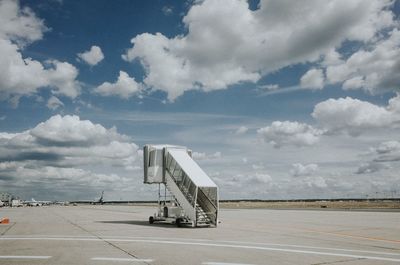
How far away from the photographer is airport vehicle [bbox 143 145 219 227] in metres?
29.8

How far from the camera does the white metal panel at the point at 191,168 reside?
29.9 metres

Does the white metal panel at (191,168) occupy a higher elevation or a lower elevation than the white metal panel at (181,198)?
higher

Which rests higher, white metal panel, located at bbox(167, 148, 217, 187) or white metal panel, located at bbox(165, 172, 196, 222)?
white metal panel, located at bbox(167, 148, 217, 187)

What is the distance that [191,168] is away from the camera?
105ft

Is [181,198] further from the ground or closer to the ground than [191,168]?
closer to the ground

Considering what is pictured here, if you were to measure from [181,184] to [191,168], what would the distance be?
5.18ft

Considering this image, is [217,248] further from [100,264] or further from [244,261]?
[100,264]

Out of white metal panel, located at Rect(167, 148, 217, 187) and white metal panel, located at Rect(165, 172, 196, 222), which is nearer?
white metal panel, located at Rect(165, 172, 196, 222)

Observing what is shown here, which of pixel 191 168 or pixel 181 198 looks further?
pixel 191 168

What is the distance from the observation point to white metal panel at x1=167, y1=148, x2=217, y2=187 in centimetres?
2989

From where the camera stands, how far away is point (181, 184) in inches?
1260

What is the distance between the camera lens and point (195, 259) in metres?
13.5

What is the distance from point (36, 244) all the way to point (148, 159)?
1695 centimetres

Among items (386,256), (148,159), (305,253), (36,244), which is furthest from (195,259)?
(148,159)
